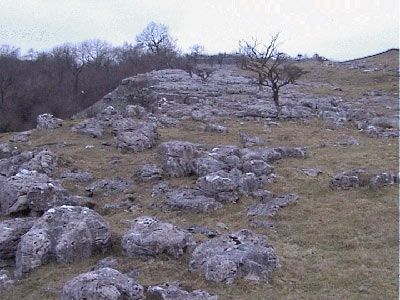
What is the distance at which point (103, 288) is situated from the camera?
7461 millimetres

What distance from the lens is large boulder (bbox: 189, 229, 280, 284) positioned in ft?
27.8

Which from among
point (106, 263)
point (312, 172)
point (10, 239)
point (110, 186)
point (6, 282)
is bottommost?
point (6, 282)

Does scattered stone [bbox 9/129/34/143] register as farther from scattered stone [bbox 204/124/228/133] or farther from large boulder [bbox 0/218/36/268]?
large boulder [bbox 0/218/36/268]

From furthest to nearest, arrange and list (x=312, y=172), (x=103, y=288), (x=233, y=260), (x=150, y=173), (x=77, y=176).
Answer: (x=77, y=176)
(x=150, y=173)
(x=312, y=172)
(x=233, y=260)
(x=103, y=288)

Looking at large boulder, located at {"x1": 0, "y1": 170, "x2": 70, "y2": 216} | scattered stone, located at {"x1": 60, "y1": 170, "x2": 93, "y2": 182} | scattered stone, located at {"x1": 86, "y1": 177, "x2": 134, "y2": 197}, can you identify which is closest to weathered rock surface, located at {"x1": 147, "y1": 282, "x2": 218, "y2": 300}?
large boulder, located at {"x1": 0, "y1": 170, "x2": 70, "y2": 216}

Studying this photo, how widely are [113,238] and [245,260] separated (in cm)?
354

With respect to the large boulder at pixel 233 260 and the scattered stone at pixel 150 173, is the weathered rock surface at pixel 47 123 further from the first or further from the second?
the large boulder at pixel 233 260

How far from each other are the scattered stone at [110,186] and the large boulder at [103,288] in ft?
25.8

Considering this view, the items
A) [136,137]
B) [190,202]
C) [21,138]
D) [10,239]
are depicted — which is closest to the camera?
[10,239]

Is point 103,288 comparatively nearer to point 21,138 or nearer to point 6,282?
point 6,282

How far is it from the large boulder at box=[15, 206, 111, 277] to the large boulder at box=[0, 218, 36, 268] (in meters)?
0.56

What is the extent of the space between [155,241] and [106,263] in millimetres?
1025

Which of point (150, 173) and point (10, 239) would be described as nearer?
point (10, 239)

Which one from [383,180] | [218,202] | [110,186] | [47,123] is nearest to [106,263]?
[218,202]
